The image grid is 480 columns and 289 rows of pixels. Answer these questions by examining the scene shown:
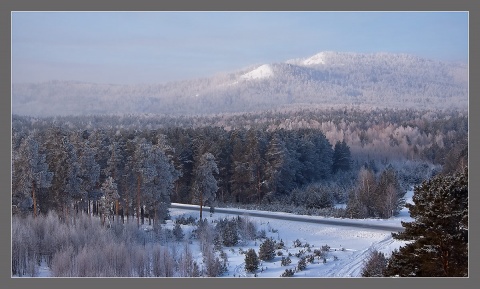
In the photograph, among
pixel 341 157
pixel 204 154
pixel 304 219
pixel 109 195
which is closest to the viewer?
pixel 109 195

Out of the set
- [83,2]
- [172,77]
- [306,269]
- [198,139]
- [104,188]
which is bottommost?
[306,269]

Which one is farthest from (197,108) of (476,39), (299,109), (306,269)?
(476,39)

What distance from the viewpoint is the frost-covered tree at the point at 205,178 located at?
2009 cm

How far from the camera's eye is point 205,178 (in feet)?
66.2

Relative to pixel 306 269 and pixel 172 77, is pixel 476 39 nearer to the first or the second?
pixel 306 269

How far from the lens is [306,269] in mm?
13555

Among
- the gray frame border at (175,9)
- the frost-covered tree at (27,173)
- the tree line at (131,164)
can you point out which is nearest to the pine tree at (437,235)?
the gray frame border at (175,9)

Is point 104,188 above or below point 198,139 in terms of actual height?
below

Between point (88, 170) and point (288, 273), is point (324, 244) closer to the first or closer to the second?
point (288, 273)

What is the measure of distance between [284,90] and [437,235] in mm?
6718

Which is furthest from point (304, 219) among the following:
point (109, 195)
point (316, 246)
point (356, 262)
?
point (109, 195)

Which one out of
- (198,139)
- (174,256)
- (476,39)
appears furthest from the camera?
(198,139)

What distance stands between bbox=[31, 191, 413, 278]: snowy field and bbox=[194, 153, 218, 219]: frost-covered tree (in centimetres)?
85

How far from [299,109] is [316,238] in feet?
13.1
